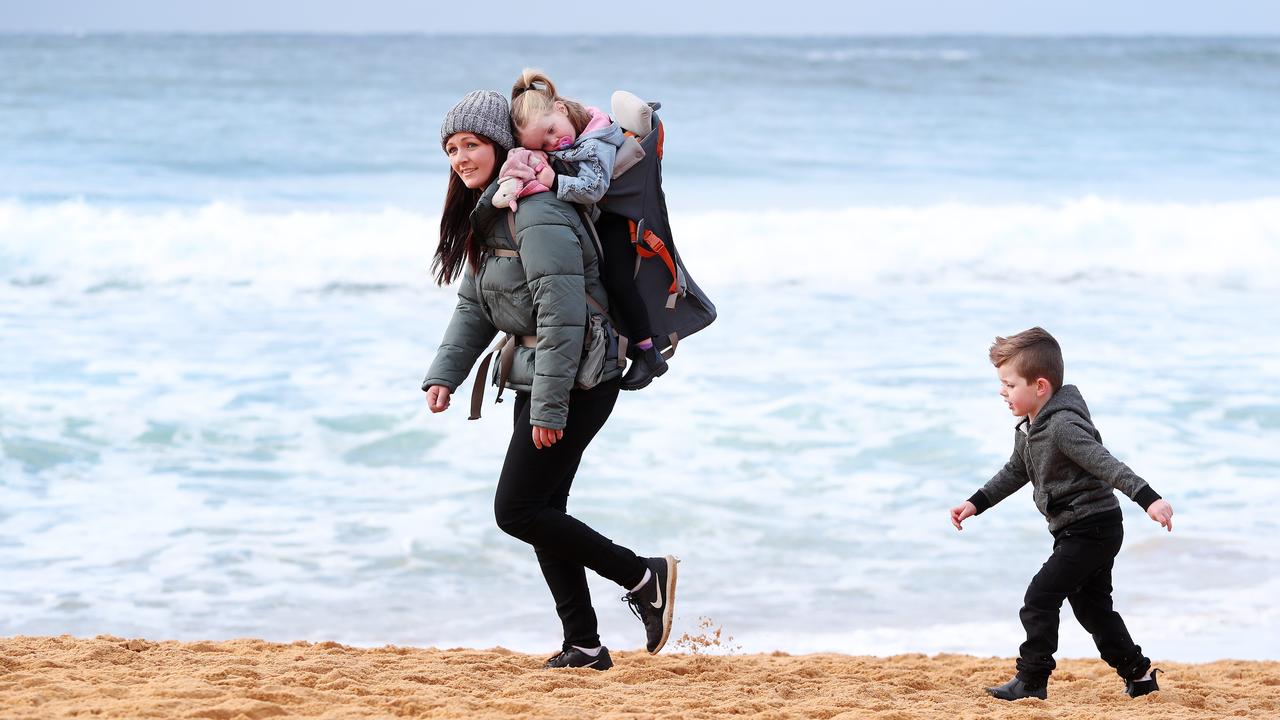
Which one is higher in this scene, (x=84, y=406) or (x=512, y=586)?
(x=84, y=406)

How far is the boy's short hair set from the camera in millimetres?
3623

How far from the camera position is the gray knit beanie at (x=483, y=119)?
349 cm

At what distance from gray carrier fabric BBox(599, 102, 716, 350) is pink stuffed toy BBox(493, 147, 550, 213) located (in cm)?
21

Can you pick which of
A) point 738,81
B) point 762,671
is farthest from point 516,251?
A: point 738,81

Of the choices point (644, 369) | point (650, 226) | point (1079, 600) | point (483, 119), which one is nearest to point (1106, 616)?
point (1079, 600)

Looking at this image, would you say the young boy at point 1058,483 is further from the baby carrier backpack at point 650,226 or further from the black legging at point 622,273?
the black legging at point 622,273

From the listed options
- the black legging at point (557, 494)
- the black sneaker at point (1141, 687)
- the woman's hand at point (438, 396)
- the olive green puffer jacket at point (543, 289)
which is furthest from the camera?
the black sneaker at point (1141, 687)

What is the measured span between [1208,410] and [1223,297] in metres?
5.49

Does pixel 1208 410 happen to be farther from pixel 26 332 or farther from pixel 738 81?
pixel 738 81

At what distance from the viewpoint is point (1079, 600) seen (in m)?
3.76

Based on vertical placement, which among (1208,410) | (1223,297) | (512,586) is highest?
(1223,297)

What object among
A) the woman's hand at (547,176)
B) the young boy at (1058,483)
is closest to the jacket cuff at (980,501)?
the young boy at (1058,483)

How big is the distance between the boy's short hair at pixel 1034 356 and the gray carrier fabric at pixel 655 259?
0.87 m

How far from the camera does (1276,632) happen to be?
5258 mm
